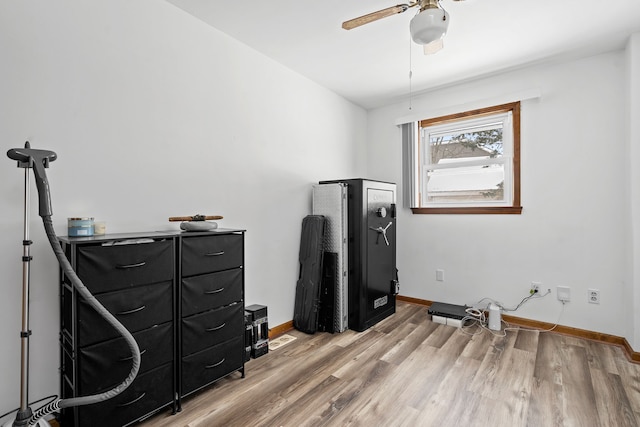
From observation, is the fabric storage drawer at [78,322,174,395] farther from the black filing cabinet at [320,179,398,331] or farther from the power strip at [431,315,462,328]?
the power strip at [431,315,462,328]

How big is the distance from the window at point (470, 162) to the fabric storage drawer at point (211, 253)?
238cm

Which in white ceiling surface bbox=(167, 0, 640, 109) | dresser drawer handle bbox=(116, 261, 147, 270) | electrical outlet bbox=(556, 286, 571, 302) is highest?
white ceiling surface bbox=(167, 0, 640, 109)

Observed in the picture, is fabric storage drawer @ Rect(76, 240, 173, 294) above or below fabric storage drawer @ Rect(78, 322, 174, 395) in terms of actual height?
above

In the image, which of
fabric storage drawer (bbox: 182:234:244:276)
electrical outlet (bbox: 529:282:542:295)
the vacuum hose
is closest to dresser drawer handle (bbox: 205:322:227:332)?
fabric storage drawer (bbox: 182:234:244:276)

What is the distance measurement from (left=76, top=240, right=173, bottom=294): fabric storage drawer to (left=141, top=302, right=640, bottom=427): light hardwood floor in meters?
0.78

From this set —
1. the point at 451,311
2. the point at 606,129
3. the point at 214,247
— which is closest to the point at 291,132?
the point at 214,247

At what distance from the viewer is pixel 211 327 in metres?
1.89

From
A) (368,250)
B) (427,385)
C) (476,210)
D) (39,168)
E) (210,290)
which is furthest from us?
(476,210)

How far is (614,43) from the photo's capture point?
2.50m

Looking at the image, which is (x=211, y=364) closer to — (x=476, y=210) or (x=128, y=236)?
(x=128, y=236)

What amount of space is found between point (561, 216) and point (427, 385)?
2.01 meters

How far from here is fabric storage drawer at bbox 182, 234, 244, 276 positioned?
1.78 m

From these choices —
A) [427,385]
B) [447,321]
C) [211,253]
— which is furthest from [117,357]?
[447,321]

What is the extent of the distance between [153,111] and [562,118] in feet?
11.0
